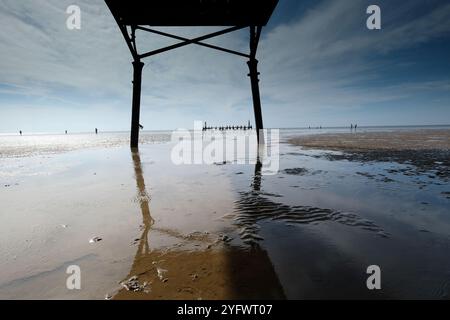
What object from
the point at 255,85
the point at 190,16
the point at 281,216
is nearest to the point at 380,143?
the point at 255,85

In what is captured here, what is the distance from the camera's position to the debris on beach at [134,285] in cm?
144

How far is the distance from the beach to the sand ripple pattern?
0.04 ft

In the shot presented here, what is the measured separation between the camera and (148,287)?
1.46m

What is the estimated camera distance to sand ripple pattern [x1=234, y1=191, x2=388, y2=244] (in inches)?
87.4

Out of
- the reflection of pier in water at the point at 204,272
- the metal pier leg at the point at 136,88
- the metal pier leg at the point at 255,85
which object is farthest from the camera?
the metal pier leg at the point at 255,85

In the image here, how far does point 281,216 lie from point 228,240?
768 mm

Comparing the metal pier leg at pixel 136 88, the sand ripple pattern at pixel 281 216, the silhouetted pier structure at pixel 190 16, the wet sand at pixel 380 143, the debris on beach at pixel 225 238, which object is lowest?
the debris on beach at pixel 225 238

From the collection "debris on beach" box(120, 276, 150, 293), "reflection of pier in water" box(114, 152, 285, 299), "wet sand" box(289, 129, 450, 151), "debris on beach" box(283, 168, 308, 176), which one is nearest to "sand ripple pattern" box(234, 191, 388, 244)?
"reflection of pier in water" box(114, 152, 285, 299)

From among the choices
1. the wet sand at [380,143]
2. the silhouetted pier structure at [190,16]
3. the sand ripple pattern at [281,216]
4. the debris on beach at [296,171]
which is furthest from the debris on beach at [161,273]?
the wet sand at [380,143]

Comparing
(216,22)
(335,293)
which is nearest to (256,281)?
(335,293)

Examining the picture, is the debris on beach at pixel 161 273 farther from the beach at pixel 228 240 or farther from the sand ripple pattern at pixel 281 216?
the sand ripple pattern at pixel 281 216

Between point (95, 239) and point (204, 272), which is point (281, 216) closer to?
point (204, 272)

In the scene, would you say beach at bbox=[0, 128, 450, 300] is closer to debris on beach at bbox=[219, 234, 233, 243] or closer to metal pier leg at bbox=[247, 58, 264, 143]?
debris on beach at bbox=[219, 234, 233, 243]

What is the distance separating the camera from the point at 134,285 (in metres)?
1.48
